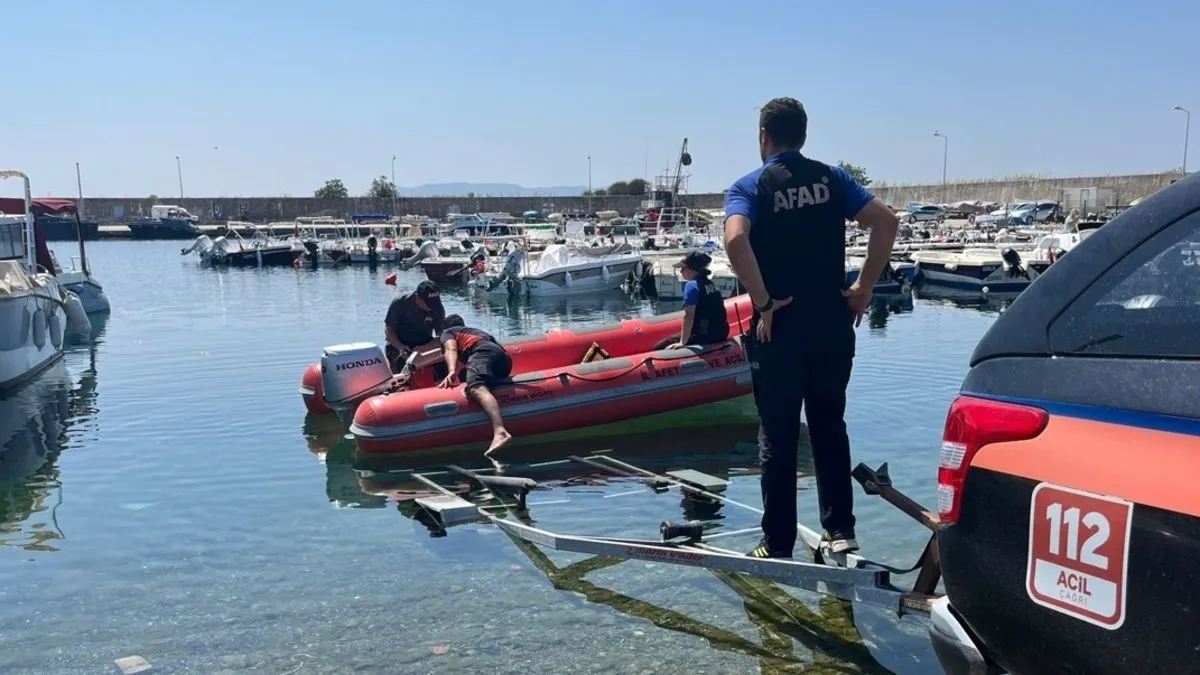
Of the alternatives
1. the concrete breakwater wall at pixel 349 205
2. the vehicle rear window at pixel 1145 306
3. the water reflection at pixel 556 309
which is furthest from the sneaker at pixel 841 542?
the concrete breakwater wall at pixel 349 205

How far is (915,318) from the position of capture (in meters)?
22.1

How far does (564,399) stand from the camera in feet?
31.5

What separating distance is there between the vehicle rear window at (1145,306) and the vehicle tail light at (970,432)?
187mm

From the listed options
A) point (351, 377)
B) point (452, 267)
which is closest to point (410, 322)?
point (351, 377)

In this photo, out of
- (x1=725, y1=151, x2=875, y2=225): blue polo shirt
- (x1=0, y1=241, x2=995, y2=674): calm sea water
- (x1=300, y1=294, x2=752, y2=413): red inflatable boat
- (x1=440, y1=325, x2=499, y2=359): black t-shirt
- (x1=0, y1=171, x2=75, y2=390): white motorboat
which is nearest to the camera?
(x1=725, y1=151, x2=875, y2=225): blue polo shirt

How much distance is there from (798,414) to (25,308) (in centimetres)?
1408

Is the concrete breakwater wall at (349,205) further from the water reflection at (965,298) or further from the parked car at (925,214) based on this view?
the water reflection at (965,298)

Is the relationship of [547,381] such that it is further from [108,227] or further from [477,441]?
[108,227]

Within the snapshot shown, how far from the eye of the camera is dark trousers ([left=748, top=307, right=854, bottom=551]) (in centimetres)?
450

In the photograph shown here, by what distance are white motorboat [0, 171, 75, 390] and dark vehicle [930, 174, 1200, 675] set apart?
47.9 feet

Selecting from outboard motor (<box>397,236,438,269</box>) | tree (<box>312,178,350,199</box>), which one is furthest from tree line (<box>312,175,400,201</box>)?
outboard motor (<box>397,236,438,269</box>)

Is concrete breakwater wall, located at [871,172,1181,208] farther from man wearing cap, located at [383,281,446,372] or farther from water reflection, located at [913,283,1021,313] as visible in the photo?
man wearing cap, located at [383,281,446,372]

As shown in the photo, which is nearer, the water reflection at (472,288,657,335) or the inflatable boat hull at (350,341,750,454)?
the inflatable boat hull at (350,341,750,454)

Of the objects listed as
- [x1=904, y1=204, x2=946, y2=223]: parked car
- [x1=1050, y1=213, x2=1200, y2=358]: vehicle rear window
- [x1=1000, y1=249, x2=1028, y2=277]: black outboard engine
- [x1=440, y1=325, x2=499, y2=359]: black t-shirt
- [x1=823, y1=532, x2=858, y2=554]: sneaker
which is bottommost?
[x1=1000, y1=249, x2=1028, y2=277]: black outboard engine
